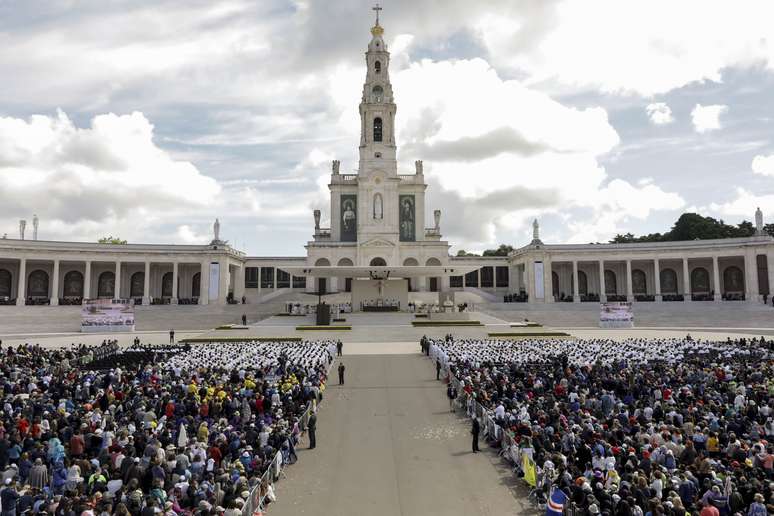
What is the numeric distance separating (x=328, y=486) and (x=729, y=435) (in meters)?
9.62

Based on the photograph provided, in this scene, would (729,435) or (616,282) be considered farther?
(616,282)

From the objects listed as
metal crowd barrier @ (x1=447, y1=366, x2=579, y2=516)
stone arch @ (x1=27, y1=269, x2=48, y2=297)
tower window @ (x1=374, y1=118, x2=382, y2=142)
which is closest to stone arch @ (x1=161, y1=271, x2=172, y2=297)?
stone arch @ (x1=27, y1=269, x2=48, y2=297)

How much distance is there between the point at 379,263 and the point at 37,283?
43.0 meters

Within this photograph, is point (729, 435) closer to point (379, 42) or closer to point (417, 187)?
point (417, 187)

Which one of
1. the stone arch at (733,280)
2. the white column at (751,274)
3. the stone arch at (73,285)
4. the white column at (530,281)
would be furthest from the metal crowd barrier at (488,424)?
the stone arch at (73,285)

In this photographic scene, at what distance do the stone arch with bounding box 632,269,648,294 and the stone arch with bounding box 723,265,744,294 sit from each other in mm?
9420

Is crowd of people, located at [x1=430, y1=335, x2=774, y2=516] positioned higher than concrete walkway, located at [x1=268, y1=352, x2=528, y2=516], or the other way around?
crowd of people, located at [x1=430, y1=335, x2=774, y2=516]

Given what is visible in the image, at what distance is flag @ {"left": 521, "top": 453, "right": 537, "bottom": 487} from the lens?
1330cm

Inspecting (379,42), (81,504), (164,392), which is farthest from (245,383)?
(379,42)

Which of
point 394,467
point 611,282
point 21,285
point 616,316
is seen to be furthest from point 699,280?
point 21,285

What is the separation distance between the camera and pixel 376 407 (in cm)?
2122

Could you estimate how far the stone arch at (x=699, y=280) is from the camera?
7462cm

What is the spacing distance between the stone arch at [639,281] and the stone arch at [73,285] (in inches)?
2890

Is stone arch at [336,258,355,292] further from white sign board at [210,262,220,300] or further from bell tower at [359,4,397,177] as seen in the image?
white sign board at [210,262,220,300]
